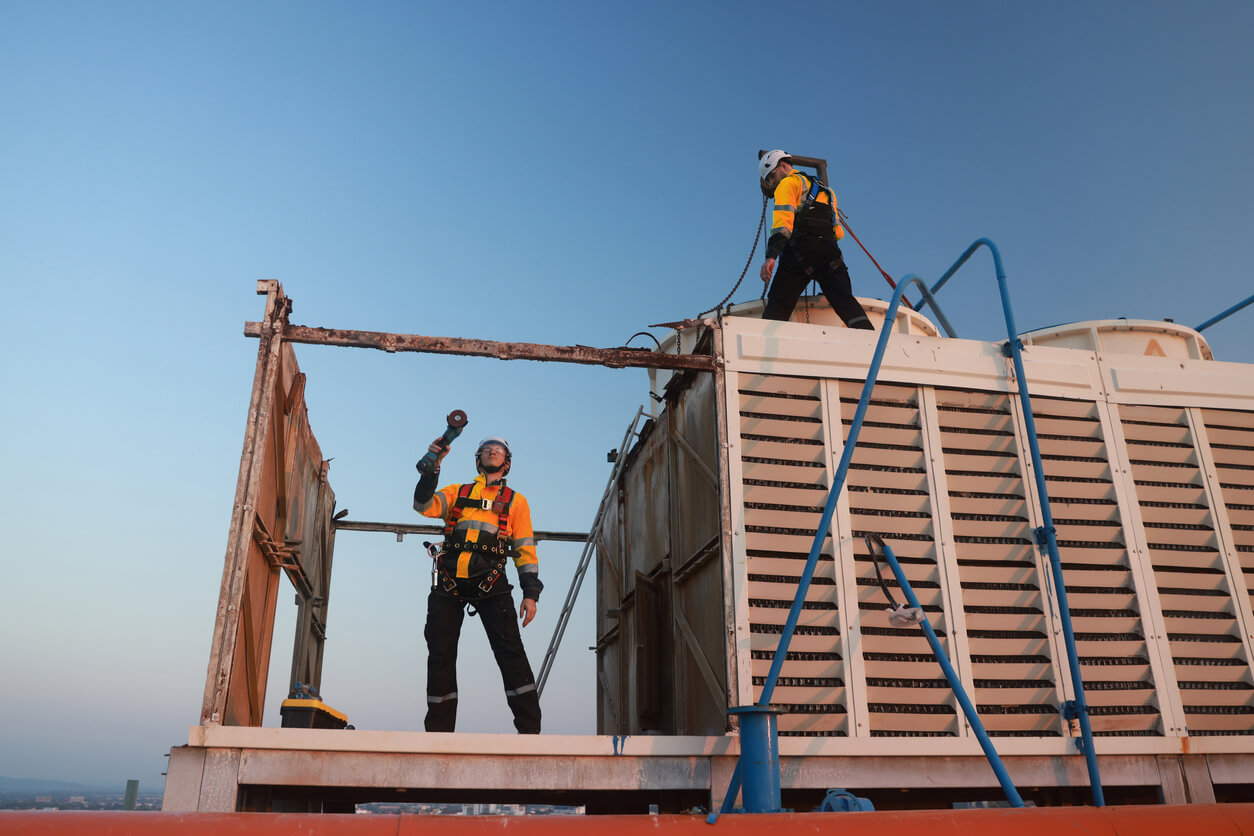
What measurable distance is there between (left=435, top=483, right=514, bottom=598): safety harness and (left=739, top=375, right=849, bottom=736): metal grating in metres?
1.82

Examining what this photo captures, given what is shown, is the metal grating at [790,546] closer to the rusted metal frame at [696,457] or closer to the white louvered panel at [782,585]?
the white louvered panel at [782,585]

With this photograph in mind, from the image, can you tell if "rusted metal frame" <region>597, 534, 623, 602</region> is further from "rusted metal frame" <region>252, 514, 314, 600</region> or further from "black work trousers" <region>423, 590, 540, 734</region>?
"black work trousers" <region>423, 590, 540, 734</region>

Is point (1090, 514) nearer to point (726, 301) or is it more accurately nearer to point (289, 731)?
point (726, 301)

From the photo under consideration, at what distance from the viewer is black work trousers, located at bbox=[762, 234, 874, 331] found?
7.56 m

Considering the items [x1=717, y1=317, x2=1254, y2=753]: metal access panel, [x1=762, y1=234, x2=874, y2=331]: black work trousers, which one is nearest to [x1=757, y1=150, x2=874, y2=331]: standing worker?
[x1=762, y1=234, x2=874, y2=331]: black work trousers

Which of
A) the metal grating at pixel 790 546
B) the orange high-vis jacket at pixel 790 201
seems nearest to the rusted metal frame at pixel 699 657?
the metal grating at pixel 790 546

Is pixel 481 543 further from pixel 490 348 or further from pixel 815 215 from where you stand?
pixel 815 215

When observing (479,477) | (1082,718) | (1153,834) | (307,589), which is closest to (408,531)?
(307,589)

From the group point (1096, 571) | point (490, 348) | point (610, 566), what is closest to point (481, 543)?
point (490, 348)

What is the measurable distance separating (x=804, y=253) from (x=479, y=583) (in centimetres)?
367

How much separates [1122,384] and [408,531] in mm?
7713

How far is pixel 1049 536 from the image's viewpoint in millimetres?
6164

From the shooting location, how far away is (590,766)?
17.4 ft

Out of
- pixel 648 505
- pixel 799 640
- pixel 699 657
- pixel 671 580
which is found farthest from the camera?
pixel 648 505
